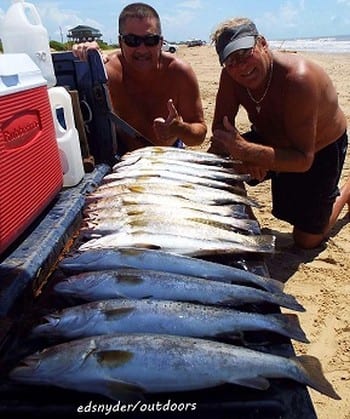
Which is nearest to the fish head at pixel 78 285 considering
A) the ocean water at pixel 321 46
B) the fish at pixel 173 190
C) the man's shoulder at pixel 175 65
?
the fish at pixel 173 190

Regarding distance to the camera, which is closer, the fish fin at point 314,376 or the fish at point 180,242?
the fish fin at point 314,376

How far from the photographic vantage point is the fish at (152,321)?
78.5 inches

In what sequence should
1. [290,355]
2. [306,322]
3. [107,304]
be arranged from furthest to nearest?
[306,322]
[107,304]
[290,355]

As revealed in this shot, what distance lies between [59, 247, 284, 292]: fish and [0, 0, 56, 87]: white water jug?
173 cm

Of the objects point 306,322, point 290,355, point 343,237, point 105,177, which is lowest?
point 343,237

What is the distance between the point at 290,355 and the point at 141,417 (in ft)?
2.00

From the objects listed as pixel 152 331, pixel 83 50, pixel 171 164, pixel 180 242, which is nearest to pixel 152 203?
pixel 180 242

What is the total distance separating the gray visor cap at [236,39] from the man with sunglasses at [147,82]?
0.84 metres

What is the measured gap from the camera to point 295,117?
393cm

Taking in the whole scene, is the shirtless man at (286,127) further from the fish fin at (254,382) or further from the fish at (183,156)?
the fish fin at (254,382)

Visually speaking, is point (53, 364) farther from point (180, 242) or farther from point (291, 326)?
point (180, 242)

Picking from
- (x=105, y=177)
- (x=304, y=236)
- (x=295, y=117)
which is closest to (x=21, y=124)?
(x=105, y=177)

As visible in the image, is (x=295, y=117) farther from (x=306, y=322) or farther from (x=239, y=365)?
(x=239, y=365)

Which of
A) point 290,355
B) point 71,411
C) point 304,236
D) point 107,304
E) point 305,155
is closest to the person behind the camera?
point 71,411
